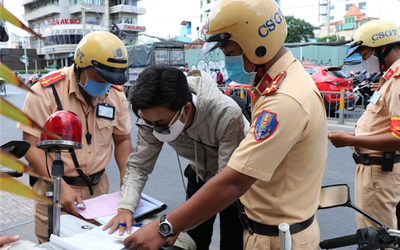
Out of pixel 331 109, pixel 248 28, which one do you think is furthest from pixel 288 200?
pixel 331 109

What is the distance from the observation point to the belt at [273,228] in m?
1.39

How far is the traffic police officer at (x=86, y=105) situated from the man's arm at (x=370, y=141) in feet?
4.98

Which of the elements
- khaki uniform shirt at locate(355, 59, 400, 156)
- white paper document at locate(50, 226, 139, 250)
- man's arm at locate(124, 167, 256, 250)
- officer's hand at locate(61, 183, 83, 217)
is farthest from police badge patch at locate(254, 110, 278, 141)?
khaki uniform shirt at locate(355, 59, 400, 156)

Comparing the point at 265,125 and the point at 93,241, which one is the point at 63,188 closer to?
the point at 93,241

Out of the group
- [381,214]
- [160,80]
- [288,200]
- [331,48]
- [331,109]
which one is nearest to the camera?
[288,200]

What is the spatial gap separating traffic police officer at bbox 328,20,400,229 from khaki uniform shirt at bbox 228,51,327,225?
987 millimetres

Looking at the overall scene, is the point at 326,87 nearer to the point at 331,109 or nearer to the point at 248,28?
the point at 331,109

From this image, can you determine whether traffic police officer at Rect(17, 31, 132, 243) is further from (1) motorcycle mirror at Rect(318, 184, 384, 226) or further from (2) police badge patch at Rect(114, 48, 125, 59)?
(1) motorcycle mirror at Rect(318, 184, 384, 226)

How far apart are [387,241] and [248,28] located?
113 cm

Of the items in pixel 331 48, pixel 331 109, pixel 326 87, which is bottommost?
pixel 331 109

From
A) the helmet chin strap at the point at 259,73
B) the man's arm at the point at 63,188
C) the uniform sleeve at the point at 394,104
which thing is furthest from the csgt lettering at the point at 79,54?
the uniform sleeve at the point at 394,104

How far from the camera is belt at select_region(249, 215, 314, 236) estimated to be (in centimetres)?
139

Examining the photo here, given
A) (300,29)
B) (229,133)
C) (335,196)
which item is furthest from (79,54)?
(300,29)

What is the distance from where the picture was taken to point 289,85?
1.23 metres
